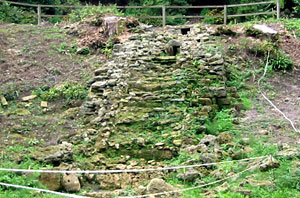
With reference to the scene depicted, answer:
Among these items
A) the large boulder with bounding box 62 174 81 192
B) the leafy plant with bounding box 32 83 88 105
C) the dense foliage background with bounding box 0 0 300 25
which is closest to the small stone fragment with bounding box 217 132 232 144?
the large boulder with bounding box 62 174 81 192

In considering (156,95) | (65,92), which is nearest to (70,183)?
(156,95)

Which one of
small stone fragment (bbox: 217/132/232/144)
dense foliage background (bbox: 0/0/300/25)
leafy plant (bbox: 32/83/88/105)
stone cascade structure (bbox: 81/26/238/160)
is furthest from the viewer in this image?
dense foliage background (bbox: 0/0/300/25)

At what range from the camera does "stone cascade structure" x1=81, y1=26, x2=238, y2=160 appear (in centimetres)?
793

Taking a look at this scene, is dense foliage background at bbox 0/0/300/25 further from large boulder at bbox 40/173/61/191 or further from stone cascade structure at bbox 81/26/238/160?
large boulder at bbox 40/173/61/191

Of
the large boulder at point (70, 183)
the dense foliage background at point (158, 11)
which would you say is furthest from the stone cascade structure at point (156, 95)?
the dense foliage background at point (158, 11)

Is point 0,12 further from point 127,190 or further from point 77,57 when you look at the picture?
point 127,190

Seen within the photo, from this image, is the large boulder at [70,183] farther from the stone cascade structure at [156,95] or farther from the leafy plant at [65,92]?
the leafy plant at [65,92]

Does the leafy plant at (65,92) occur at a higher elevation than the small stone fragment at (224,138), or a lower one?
higher

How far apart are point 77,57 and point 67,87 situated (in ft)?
7.41

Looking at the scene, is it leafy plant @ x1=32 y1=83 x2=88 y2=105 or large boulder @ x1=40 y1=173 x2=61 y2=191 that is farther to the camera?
leafy plant @ x1=32 y1=83 x2=88 y2=105

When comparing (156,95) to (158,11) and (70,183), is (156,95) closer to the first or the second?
(70,183)

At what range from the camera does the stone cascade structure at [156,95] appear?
7.93 meters

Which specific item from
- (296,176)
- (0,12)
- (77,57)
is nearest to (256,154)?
(296,176)

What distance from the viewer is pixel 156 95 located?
9.38m
